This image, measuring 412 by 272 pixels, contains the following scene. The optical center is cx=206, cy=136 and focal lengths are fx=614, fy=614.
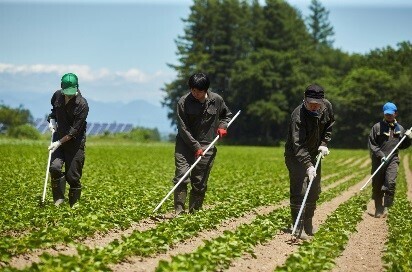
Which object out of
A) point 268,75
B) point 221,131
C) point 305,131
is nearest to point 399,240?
point 305,131

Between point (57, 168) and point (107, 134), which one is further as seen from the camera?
point (107, 134)

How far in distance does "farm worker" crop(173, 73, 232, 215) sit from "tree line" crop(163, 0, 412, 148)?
58.1 m

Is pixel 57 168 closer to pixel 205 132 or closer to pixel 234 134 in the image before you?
pixel 205 132

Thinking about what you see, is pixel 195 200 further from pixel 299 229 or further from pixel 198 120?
pixel 299 229

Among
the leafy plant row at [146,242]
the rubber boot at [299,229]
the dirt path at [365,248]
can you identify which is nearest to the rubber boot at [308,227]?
the rubber boot at [299,229]

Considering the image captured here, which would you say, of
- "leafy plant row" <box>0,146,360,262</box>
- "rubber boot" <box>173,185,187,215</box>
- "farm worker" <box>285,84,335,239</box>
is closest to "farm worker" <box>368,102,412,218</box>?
"leafy plant row" <box>0,146,360,262</box>

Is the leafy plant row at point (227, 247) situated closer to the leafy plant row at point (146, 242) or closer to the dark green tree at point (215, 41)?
the leafy plant row at point (146, 242)

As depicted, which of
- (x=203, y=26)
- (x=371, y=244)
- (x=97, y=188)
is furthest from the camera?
(x=203, y=26)

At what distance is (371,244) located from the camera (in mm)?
9125

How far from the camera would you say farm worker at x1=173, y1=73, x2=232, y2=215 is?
9.85 metres

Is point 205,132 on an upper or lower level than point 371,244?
upper

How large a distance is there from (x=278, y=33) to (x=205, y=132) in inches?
2576

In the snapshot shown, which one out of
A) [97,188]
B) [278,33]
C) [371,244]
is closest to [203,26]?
[278,33]

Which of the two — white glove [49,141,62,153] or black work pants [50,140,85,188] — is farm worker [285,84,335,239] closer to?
black work pants [50,140,85,188]
